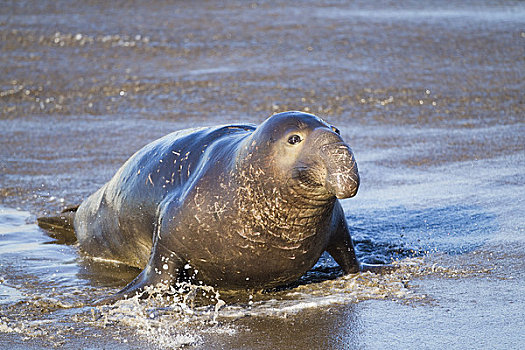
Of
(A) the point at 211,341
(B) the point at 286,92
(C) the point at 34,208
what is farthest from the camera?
(B) the point at 286,92

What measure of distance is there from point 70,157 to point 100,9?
8327 millimetres

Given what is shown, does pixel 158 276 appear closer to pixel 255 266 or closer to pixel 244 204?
pixel 255 266

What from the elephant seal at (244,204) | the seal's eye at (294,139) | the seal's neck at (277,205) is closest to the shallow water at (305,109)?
the elephant seal at (244,204)

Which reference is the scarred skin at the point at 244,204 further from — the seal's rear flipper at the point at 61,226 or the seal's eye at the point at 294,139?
the seal's rear flipper at the point at 61,226

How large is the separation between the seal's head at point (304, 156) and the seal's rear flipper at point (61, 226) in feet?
7.83

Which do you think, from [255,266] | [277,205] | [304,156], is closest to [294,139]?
[304,156]

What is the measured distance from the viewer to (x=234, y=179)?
14.4 feet

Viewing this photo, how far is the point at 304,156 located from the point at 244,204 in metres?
0.50

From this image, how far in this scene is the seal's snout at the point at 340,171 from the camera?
3.74 meters

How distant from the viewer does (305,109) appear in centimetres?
1060

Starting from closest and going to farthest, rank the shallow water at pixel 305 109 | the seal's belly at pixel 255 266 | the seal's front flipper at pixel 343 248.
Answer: the shallow water at pixel 305 109 < the seal's belly at pixel 255 266 < the seal's front flipper at pixel 343 248

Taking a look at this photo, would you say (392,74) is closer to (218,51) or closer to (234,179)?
(218,51)

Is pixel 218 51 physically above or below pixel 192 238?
above

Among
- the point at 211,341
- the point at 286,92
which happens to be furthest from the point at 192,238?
the point at 286,92
